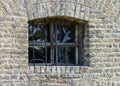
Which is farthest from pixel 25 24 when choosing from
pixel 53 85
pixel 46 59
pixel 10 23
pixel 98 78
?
pixel 98 78

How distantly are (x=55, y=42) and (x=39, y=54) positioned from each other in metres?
0.38

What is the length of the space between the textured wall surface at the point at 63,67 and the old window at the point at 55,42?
9.5 inches

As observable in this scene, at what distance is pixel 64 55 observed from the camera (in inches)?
241

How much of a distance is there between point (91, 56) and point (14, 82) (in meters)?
1.53

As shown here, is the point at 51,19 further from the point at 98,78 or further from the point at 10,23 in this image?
the point at 98,78

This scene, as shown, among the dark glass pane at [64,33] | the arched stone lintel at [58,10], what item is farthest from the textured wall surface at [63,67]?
the dark glass pane at [64,33]

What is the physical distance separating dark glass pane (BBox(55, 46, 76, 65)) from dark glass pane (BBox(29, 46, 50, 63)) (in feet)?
0.58

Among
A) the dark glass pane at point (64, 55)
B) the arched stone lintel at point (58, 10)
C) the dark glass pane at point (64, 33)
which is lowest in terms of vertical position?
the dark glass pane at point (64, 55)

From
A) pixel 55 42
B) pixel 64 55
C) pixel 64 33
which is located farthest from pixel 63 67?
pixel 64 33

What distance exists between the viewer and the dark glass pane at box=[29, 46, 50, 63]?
5.94 m

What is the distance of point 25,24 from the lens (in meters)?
5.67

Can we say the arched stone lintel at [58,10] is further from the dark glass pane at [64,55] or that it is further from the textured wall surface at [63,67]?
the dark glass pane at [64,55]

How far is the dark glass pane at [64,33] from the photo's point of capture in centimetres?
608

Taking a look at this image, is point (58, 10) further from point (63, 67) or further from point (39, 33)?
point (63, 67)
